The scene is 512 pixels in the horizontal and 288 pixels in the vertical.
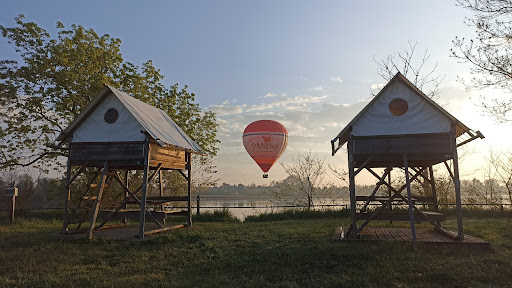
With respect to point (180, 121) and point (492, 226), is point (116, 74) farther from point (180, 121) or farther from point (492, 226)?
point (492, 226)

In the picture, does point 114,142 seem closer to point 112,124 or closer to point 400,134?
point 112,124

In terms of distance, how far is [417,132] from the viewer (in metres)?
11.2

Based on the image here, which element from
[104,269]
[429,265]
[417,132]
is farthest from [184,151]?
[429,265]

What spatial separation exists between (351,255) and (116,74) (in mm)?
20533

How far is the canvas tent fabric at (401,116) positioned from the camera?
11.1 m

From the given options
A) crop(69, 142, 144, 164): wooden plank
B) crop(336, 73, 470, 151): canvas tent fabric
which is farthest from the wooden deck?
crop(69, 142, 144, 164): wooden plank

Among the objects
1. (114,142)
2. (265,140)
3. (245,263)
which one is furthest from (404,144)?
(265,140)

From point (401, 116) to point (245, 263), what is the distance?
7.43m

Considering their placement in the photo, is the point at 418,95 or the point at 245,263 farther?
the point at 418,95

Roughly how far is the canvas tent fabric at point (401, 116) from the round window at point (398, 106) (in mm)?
79

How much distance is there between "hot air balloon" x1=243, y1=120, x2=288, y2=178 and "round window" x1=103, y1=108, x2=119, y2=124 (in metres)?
12.0

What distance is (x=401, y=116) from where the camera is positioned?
11.5m

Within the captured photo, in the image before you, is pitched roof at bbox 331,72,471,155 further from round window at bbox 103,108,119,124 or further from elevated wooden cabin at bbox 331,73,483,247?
round window at bbox 103,108,119,124

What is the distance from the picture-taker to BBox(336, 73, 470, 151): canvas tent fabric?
1113cm
